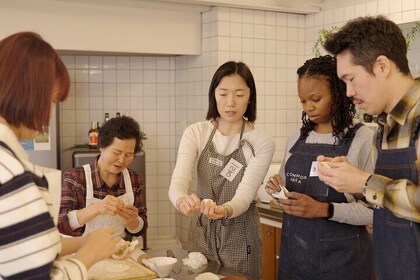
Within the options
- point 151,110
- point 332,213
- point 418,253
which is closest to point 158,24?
point 151,110

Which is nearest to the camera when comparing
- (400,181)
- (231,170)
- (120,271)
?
(400,181)

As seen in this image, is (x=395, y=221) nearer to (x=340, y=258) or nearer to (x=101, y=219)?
(x=340, y=258)

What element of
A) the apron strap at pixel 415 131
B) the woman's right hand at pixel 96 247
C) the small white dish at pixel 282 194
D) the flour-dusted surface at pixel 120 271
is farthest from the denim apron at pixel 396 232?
the woman's right hand at pixel 96 247

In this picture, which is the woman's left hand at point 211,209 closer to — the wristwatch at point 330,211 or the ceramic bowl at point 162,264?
the ceramic bowl at point 162,264

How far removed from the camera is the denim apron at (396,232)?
5.80 ft

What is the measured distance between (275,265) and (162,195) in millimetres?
1755

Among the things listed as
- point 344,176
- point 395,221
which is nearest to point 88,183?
point 344,176

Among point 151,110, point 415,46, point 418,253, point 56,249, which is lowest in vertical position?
point 418,253

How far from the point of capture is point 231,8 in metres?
4.54

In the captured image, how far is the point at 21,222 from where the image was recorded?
1236 mm

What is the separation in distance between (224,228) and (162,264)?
594mm

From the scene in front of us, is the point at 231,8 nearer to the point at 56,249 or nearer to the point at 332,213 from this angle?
the point at 332,213

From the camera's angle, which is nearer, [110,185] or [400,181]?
[400,181]

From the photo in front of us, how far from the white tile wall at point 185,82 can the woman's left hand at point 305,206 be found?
2.37 meters
